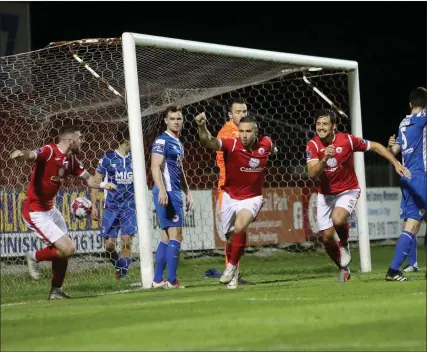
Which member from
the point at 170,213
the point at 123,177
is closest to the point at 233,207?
the point at 170,213

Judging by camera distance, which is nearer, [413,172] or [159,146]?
[413,172]

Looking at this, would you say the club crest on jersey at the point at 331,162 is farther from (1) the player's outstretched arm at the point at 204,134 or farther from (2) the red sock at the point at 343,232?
(1) the player's outstretched arm at the point at 204,134

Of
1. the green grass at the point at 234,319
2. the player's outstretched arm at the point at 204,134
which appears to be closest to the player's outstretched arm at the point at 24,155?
the green grass at the point at 234,319

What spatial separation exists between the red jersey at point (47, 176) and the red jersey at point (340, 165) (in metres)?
2.77

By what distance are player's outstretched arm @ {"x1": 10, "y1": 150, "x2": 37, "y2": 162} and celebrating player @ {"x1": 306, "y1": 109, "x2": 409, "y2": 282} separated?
3.06 m

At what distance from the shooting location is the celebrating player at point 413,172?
10.9 metres

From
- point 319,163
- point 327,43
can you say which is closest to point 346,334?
point 319,163

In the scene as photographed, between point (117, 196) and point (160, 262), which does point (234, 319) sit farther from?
point (117, 196)

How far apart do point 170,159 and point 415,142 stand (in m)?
2.67

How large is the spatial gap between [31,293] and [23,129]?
2853 mm

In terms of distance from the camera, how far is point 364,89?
94.6ft

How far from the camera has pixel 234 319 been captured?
7434mm

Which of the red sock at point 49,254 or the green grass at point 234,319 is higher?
the red sock at point 49,254

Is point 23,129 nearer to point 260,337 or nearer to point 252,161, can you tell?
point 252,161
